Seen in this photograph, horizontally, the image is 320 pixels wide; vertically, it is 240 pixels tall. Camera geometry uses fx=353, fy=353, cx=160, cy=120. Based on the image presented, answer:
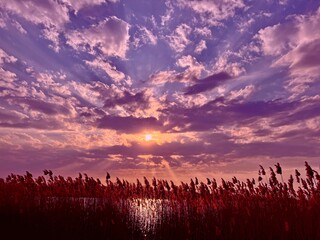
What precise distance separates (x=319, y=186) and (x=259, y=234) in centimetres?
239

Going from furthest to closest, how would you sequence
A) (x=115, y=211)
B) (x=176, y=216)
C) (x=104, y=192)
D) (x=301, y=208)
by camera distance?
(x=104, y=192), (x=115, y=211), (x=176, y=216), (x=301, y=208)

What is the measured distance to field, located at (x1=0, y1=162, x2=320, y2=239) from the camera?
8.59m

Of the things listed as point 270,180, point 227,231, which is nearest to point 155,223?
point 227,231

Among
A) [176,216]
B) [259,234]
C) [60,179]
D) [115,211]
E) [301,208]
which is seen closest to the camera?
[259,234]

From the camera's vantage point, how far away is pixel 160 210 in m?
11.5

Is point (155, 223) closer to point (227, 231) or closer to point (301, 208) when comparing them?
point (227, 231)

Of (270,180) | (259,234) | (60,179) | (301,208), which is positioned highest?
(60,179)

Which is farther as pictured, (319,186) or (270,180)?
(270,180)

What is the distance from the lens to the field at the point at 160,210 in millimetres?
8586

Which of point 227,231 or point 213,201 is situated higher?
point 213,201

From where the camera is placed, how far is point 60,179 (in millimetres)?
13508

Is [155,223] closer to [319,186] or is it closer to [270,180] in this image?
[270,180]

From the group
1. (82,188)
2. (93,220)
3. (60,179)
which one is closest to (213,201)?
(93,220)

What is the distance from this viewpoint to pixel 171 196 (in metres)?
11.8
